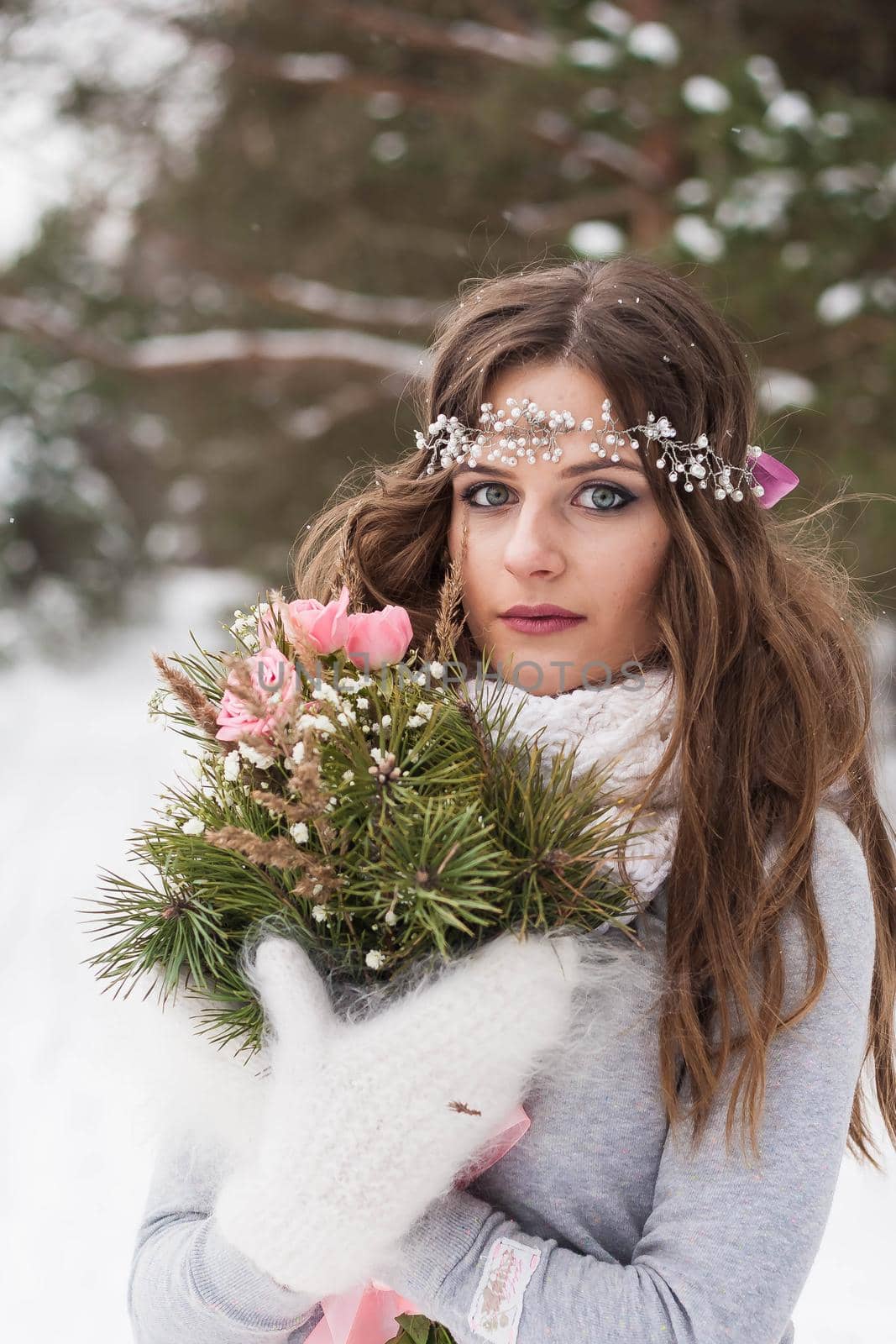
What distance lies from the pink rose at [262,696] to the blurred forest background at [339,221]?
2.35 metres

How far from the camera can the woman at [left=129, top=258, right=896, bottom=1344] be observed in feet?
3.43

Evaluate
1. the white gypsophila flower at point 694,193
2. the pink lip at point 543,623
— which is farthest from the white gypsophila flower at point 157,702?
the white gypsophila flower at point 694,193

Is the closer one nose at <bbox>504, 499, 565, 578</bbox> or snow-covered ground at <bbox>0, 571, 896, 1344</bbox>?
nose at <bbox>504, 499, 565, 578</bbox>

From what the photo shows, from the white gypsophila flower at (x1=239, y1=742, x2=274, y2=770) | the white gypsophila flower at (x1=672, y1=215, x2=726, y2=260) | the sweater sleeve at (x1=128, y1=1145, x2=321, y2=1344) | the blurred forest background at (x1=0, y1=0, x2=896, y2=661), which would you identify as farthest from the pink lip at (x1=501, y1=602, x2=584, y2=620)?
the white gypsophila flower at (x1=672, y1=215, x2=726, y2=260)

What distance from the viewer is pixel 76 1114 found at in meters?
2.85

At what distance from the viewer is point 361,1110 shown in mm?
1001

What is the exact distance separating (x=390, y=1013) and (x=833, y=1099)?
0.43m

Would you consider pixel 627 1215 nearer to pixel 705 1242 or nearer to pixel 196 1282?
pixel 705 1242

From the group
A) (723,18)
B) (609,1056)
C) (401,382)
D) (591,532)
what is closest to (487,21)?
(723,18)

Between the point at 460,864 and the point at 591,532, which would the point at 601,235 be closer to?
the point at 591,532

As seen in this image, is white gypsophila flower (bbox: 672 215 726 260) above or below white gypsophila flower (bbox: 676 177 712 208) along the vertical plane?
below

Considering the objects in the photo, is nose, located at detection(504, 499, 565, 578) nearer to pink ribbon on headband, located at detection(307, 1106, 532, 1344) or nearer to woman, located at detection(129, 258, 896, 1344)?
woman, located at detection(129, 258, 896, 1344)

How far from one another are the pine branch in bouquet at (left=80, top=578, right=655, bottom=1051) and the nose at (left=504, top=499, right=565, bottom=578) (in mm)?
155

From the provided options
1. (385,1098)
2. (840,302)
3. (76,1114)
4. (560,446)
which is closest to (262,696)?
(385,1098)
